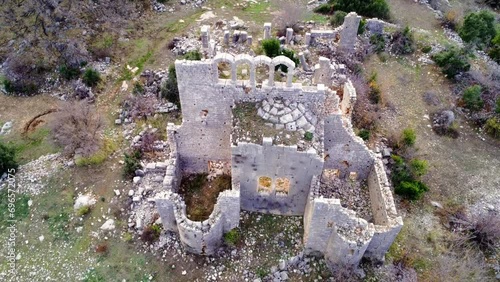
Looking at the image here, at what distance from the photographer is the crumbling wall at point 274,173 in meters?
14.8

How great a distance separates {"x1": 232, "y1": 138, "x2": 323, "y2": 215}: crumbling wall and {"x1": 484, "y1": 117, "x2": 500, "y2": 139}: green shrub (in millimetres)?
13672

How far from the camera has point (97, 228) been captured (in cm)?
1773

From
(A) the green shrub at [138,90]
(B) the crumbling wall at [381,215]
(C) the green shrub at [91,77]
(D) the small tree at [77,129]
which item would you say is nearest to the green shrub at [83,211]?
(D) the small tree at [77,129]

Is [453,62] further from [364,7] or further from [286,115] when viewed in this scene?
[286,115]

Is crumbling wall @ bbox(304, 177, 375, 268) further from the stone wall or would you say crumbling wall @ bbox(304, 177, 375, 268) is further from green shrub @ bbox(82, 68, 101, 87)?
green shrub @ bbox(82, 68, 101, 87)

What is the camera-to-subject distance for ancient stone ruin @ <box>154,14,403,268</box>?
14742 millimetres

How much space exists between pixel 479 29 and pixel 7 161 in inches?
1231

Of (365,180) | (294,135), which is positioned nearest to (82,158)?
(294,135)

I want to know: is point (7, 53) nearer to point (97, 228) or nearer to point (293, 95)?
point (97, 228)

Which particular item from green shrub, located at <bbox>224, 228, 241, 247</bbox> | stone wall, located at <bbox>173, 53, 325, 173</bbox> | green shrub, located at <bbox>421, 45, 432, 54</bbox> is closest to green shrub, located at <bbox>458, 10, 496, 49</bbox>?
green shrub, located at <bbox>421, 45, 432, 54</bbox>

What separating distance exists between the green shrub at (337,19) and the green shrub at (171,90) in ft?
43.0

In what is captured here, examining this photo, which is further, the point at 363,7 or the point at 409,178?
the point at 363,7

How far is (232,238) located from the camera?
650 inches

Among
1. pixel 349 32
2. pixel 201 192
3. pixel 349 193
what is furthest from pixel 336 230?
pixel 349 32
